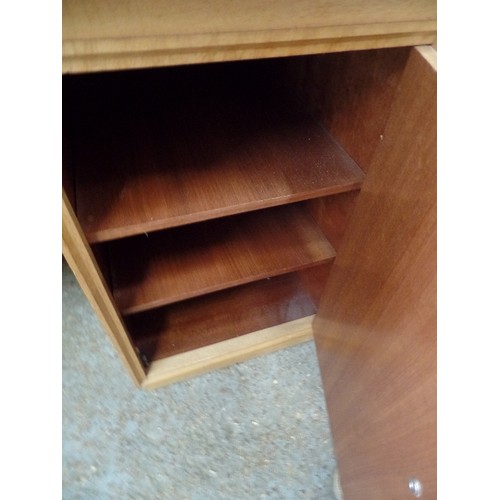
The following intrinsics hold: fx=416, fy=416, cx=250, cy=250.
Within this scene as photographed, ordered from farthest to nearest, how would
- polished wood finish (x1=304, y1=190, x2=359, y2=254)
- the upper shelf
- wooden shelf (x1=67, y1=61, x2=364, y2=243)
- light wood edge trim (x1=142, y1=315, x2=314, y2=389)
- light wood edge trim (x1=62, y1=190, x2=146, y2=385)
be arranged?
light wood edge trim (x1=142, y1=315, x2=314, y2=389) < polished wood finish (x1=304, y1=190, x2=359, y2=254) < wooden shelf (x1=67, y1=61, x2=364, y2=243) < light wood edge trim (x1=62, y1=190, x2=146, y2=385) < the upper shelf

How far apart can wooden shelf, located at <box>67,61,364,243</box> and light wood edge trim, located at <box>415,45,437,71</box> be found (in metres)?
0.20

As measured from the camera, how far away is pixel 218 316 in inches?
34.9

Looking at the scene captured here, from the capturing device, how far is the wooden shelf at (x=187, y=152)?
1.74 feet

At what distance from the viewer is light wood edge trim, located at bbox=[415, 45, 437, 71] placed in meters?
0.38

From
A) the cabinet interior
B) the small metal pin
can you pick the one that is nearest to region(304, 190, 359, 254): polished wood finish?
the cabinet interior

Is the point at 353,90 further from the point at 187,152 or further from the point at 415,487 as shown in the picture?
the point at 415,487

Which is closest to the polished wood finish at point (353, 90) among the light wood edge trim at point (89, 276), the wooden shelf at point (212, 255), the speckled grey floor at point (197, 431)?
the wooden shelf at point (212, 255)

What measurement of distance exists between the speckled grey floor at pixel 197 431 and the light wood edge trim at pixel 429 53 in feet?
2.12

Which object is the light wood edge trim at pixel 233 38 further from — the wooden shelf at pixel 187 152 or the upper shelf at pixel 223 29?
the wooden shelf at pixel 187 152

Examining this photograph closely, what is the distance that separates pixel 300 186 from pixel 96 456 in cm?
60

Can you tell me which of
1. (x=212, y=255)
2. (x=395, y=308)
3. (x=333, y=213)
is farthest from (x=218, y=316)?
(x=395, y=308)

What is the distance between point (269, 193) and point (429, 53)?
0.79 ft

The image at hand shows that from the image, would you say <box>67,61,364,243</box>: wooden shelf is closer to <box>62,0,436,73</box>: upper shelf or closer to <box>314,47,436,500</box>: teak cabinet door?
<box>314,47,436,500</box>: teak cabinet door
